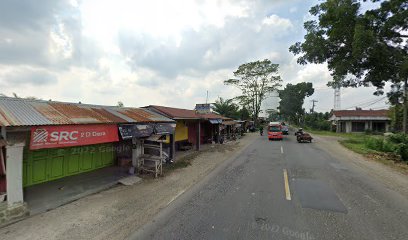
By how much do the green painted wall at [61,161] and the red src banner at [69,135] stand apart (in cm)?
201

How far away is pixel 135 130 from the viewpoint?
369 inches

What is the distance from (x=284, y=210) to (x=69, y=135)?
7.07 meters

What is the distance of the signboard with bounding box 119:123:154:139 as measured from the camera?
8.74 meters

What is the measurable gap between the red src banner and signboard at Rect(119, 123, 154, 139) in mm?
359

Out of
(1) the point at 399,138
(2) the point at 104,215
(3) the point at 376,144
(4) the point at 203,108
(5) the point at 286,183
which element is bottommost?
(2) the point at 104,215

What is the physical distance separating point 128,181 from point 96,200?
1967mm

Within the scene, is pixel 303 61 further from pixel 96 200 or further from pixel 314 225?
pixel 96 200

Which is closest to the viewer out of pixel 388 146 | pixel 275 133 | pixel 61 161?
pixel 61 161

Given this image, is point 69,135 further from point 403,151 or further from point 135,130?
point 403,151

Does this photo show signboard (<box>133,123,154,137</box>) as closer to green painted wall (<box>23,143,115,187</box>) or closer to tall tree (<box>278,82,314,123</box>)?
green painted wall (<box>23,143,115,187</box>)

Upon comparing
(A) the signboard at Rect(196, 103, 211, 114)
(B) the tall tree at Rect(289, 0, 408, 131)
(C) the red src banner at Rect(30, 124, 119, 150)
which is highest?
(B) the tall tree at Rect(289, 0, 408, 131)

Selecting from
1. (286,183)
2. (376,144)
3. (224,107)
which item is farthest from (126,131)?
(224,107)

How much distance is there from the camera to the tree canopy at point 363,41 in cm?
1328

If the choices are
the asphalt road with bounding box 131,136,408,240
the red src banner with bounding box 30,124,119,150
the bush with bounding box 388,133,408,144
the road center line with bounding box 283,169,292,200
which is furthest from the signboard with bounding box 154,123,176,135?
the bush with bounding box 388,133,408,144
